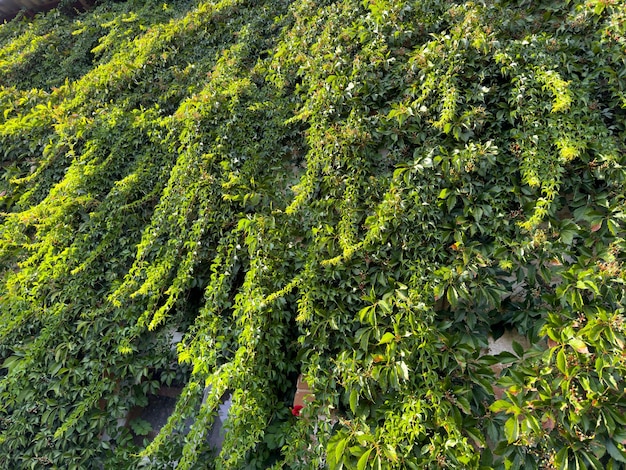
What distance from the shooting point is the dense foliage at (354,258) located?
149 centimetres

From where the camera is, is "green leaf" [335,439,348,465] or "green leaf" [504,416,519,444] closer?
"green leaf" [504,416,519,444]

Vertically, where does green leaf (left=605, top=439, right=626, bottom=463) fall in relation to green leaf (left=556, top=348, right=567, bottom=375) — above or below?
below

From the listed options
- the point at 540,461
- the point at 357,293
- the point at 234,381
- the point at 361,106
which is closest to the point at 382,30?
the point at 361,106

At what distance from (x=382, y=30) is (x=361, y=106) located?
59 cm

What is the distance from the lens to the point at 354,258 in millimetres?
1876

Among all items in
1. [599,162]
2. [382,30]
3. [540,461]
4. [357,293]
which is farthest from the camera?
[382,30]

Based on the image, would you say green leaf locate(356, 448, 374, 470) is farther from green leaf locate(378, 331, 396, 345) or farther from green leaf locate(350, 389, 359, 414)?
green leaf locate(378, 331, 396, 345)

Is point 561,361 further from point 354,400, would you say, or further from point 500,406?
point 354,400

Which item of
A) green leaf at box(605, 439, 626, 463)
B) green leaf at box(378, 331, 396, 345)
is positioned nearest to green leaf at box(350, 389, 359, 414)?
green leaf at box(378, 331, 396, 345)

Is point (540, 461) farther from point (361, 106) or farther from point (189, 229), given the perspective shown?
point (189, 229)

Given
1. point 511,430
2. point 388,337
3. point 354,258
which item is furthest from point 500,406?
point 354,258

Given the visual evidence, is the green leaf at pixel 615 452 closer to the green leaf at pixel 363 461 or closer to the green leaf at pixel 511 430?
the green leaf at pixel 511 430

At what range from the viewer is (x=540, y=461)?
138 cm

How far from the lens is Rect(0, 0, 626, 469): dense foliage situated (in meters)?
1.49
